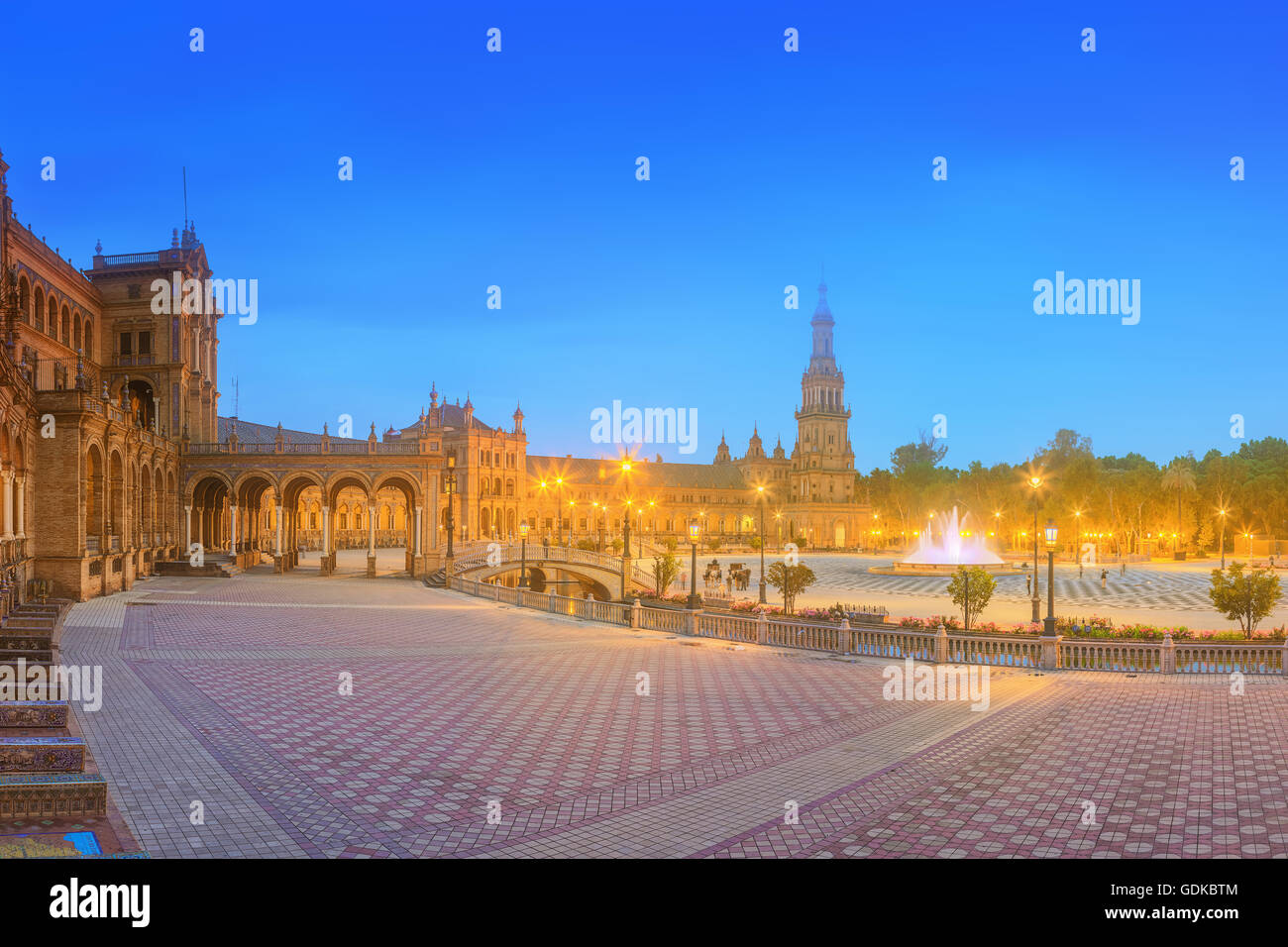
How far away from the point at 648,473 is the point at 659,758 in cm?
12368

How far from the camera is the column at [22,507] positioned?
27.2 meters

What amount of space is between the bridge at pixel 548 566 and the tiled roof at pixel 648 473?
62.8 meters

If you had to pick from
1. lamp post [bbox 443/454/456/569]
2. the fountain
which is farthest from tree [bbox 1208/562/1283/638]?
the fountain

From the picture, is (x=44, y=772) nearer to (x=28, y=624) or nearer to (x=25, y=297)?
(x=28, y=624)

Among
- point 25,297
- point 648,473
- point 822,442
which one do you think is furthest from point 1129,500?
point 25,297

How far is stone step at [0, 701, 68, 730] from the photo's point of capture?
1129cm

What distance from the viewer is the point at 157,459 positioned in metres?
46.5

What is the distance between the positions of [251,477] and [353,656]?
37.4 metres

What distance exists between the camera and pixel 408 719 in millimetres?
14070

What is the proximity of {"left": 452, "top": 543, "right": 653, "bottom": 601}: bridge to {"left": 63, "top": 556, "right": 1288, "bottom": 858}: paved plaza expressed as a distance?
1039 inches

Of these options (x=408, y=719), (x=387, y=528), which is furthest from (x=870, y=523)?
(x=408, y=719)

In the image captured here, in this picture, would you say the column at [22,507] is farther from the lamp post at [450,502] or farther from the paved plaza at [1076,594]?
the paved plaza at [1076,594]

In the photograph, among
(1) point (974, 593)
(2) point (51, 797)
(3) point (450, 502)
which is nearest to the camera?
(2) point (51, 797)
